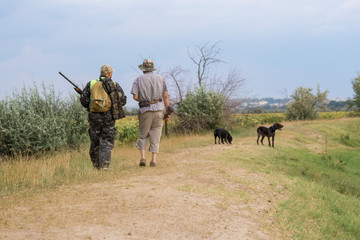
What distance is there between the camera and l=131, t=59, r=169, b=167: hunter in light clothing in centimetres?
825

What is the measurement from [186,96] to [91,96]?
12600 mm

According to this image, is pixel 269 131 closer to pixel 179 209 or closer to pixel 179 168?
pixel 179 168

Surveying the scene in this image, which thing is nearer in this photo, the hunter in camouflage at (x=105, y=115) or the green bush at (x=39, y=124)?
the hunter in camouflage at (x=105, y=115)

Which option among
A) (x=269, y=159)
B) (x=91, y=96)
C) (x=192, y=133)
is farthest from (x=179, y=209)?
(x=192, y=133)

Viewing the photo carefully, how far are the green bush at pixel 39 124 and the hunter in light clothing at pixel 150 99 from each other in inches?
195

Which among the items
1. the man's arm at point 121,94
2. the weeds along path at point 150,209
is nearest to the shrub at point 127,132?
the man's arm at point 121,94

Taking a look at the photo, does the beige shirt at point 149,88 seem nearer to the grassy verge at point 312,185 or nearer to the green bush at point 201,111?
the grassy verge at point 312,185

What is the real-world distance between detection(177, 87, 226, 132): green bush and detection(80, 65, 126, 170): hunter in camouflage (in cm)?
1157

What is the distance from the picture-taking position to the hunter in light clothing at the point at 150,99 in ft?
27.1

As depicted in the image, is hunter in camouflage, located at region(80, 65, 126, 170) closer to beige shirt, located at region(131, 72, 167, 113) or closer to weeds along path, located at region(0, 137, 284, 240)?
beige shirt, located at region(131, 72, 167, 113)

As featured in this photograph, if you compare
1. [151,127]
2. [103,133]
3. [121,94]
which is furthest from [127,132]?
[121,94]

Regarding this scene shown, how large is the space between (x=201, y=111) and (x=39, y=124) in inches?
401

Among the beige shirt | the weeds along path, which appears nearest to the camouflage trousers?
the beige shirt

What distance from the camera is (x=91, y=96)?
8.10 m
